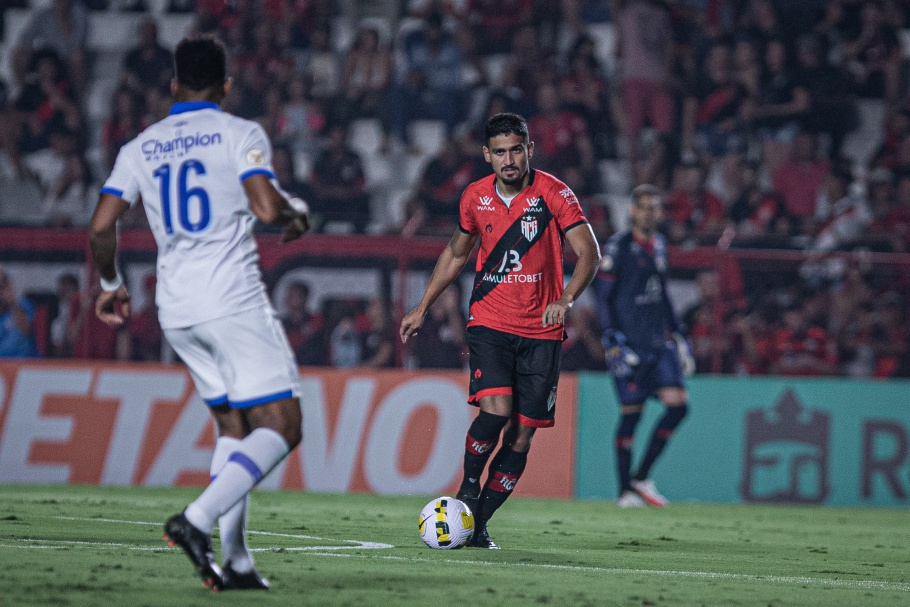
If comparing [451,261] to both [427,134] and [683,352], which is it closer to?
[683,352]

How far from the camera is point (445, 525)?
263 inches

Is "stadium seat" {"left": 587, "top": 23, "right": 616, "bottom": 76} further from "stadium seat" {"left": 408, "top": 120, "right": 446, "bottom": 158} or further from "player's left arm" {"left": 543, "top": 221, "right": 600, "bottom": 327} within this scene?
"player's left arm" {"left": 543, "top": 221, "right": 600, "bottom": 327}

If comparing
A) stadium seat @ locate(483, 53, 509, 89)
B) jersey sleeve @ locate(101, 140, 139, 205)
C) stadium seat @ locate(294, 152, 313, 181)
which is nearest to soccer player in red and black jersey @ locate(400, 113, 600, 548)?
jersey sleeve @ locate(101, 140, 139, 205)

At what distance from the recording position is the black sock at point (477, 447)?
6.90 metres

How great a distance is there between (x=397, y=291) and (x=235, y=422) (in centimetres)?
733

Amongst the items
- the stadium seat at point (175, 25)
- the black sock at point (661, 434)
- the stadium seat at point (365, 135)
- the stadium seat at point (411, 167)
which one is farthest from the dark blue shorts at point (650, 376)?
the stadium seat at point (175, 25)

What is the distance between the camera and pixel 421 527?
6.75m

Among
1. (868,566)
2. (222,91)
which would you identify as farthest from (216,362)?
(868,566)

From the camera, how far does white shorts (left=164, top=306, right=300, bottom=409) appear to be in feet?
15.5

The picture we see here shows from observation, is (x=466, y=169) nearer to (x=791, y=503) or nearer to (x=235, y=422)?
(x=791, y=503)

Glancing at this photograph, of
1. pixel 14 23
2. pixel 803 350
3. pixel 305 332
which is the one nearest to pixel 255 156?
pixel 305 332

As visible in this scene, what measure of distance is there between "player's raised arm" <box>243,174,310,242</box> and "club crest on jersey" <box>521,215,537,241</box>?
90.7 inches

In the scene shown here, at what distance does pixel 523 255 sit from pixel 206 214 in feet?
8.28

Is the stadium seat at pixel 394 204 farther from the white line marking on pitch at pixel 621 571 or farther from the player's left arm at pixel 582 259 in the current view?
the white line marking on pitch at pixel 621 571
